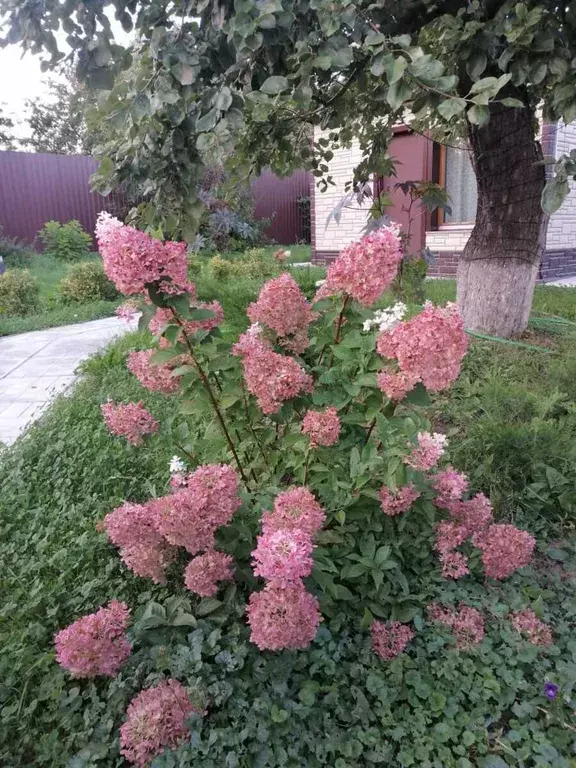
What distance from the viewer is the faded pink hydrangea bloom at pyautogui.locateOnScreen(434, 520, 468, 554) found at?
1.79 metres

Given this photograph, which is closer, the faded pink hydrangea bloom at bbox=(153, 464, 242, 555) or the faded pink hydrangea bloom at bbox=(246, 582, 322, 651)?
the faded pink hydrangea bloom at bbox=(246, 582, 322, 651)

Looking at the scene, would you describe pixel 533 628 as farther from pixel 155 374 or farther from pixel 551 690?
pixel 155 374

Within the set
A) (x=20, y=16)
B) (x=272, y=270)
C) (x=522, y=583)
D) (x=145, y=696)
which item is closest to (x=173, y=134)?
(x=20, y=16)

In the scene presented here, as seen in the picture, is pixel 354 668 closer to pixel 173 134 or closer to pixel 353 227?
pixel 173 134

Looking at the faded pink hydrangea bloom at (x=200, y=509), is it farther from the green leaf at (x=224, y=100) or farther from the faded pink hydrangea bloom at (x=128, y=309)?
the green leaf at (x=224, y=100)

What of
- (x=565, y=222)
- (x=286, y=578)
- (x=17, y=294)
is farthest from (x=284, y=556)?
(x=565, y=222)

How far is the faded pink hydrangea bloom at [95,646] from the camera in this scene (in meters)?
1.41

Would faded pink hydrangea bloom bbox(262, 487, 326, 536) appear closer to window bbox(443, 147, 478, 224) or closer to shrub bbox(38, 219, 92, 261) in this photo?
window bbox(443, 147, 478, 224)

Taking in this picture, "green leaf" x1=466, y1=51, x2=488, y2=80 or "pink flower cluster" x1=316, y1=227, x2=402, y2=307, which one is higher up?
"green leaf" x1=466, y1=51, x2=488, y2=80

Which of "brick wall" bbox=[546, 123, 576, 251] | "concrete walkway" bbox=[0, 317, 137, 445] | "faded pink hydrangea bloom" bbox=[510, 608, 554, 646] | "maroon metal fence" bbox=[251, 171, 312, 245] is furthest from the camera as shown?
"maroon metal fence" bbox=[251, 171, 312, 245]

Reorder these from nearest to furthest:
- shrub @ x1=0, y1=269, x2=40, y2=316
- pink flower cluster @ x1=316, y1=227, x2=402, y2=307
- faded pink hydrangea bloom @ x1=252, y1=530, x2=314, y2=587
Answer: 1. faded pink hydrangea bloom @ x1=252, y1=530, x2=314, y2=587
2. pink flower cluster @ x1=316, y1=227, x2=402, y2=307
3. shrub @ x1=0, y1=269, x2=40, y2=316

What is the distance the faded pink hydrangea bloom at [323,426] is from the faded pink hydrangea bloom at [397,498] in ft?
0.87

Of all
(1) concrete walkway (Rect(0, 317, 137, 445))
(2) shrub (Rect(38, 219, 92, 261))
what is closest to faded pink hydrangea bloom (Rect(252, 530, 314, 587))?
(1) concrete walkway (Rect(0, 317, 137, 445))

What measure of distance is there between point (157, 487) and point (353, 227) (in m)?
8.12
